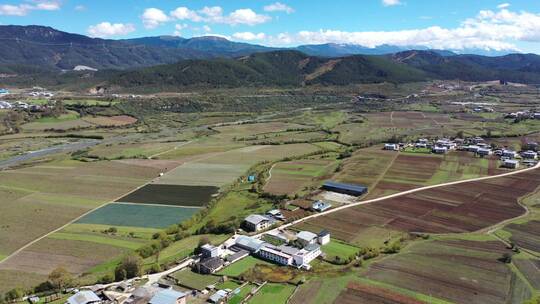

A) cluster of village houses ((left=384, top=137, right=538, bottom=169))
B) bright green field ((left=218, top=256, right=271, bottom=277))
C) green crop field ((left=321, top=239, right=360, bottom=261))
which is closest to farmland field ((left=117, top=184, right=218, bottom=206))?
bright green field ((left=218, top=256, right=271, bottom=277))

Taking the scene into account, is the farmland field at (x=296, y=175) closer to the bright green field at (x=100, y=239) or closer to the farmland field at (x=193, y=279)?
the bright green field at (x=100, y=239)

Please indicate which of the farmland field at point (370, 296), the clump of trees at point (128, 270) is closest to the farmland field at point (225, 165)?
the clump of trees at point (128, 270)

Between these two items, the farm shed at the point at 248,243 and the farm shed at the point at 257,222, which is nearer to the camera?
the farm shed at the point at 248,243

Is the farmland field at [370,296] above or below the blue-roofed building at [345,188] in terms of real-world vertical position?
below

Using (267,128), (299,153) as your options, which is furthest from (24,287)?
(267,128)

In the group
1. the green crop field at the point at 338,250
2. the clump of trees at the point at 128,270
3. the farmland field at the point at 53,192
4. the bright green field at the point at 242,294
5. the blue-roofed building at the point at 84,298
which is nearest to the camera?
the blue-roofed building at the point at 84,298

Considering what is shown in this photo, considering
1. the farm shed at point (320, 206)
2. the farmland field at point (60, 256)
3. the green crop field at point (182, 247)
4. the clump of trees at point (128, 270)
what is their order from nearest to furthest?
the clump of trees at point (128, 270), the farmland field at point (60, 256), the green crop field at point (182, 247), the farm shed at point (320, 206)

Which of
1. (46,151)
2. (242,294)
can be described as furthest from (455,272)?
(46,151)

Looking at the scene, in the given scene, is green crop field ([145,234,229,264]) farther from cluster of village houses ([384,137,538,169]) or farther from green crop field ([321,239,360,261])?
cluster of village houses ([384,137,538,169])

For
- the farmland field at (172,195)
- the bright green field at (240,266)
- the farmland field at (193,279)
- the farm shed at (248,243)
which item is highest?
the farmland field at (172,195)
